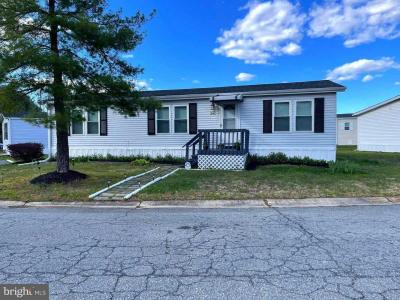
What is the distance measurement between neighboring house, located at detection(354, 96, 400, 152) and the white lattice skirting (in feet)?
61.3

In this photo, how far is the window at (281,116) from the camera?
1510 centimetres

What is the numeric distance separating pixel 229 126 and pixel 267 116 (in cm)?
193

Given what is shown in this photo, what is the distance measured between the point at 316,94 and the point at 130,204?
415 inches

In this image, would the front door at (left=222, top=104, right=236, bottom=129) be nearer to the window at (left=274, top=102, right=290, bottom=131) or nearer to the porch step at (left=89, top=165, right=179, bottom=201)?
the window at (left=274, top=102, right=290, bottom=131)

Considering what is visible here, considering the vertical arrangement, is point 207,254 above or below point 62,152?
below

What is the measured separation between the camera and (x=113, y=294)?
3.11 metres

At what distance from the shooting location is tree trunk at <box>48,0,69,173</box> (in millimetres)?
8766

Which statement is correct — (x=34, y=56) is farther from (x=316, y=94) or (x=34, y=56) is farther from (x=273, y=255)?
(x=316, y=94)

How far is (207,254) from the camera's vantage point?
4.17m

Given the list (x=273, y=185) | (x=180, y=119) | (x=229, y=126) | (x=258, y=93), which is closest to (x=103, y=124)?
(x=180, y=119)

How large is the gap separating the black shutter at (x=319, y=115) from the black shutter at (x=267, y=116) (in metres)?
2.00

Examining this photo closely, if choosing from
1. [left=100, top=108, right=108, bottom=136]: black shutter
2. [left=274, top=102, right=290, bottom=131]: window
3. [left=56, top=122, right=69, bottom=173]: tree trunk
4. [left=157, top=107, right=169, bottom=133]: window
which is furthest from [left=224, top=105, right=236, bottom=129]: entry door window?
[left=56, top=122, right=69, bottom=173]: tree trunk

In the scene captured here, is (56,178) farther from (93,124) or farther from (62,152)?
(93,124)

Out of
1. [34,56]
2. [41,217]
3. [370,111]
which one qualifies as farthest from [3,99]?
[370,111]
